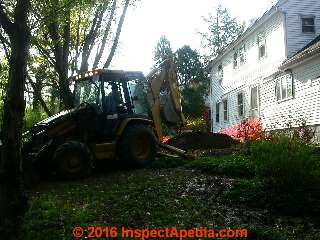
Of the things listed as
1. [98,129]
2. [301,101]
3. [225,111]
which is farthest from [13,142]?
[225,111]

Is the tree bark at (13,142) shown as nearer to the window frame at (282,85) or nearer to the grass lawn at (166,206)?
the grass lawn at (166,206)

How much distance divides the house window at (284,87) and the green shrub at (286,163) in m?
12.5

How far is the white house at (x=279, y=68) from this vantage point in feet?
58.4

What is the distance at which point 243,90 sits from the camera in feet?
85.2

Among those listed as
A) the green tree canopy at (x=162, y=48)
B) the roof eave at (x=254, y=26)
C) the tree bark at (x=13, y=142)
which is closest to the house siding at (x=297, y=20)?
the roof eave at (x=254, y=26)

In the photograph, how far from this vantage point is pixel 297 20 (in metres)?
20.5

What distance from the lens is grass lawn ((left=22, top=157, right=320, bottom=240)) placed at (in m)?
5.80

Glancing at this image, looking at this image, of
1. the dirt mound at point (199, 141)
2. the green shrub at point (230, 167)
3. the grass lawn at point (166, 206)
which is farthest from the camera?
the dirt mound at point (199, 141)

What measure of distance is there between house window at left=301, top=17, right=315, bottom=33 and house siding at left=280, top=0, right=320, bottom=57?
0.19 m

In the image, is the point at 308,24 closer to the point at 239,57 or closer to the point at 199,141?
the point at 239,57

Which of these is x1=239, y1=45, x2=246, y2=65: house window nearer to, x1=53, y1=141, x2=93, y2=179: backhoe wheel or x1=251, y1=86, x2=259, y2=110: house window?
x1=251, y1=86, x2=259, y2=110: house window

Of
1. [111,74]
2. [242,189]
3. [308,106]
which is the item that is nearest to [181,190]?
[242,189]

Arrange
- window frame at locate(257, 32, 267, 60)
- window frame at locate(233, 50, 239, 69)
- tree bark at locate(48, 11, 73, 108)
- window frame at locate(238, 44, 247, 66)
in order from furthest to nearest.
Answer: window frame at locate(233, 50, 239, 69) < window frame at locate(238, 44, 247, 66) < window frame at locate(257, 32, 267, 60) < tree bark at locate(48, 11, 73, 108)

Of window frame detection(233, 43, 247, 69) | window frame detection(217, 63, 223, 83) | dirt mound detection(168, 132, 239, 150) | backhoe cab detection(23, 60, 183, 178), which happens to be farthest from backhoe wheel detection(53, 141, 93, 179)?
window frame detection(217, 63, 223, 83)
